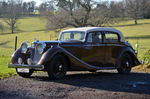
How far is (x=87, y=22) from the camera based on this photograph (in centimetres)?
4853

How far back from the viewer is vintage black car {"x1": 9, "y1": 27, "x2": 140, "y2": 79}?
10508 mm

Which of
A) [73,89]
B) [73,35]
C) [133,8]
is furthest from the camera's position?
[133,8]

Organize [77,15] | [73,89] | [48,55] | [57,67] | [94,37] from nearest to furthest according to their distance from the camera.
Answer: [73,89] < [48,55] < [57,67] < [94,37] < [77,15]

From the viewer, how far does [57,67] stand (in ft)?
34.8

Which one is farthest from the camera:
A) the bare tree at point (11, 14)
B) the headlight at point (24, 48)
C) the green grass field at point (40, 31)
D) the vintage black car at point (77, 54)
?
the bare tree at point (11, 14)

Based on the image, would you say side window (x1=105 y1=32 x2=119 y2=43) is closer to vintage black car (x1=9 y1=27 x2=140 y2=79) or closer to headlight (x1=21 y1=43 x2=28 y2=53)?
vintage black car (x1=9 y1=27 x2=140 y2=79)

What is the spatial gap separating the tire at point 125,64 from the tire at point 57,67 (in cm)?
291

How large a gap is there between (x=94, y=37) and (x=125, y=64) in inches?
78.4

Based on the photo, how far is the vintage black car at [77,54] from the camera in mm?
10508

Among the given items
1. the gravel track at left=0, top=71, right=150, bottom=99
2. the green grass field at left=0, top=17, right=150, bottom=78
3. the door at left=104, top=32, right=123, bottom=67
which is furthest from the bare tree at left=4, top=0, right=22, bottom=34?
the gravel track at left=0, top=71, right=150, bottom=99

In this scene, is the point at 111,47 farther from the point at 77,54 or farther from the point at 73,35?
the point at 77,54

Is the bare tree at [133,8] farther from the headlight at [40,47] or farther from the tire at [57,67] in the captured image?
the headlight at [40,47]

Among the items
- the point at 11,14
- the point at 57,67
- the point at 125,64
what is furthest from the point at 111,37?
the point at 11,14

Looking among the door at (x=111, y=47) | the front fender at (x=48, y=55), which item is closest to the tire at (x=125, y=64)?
the door at (x=111, y=47)
